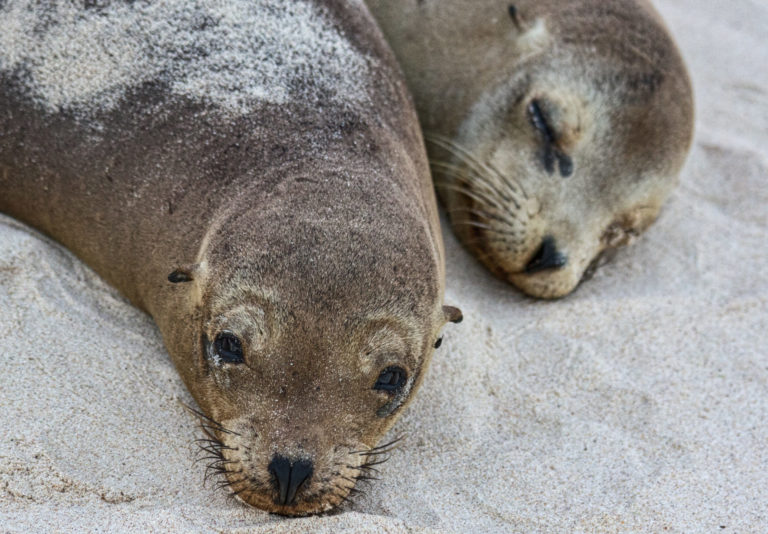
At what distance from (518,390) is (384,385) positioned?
3.27 ft

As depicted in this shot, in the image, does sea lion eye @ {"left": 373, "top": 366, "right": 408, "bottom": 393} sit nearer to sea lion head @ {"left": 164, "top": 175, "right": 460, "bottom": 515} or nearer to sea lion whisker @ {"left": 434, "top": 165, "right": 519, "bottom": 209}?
sea lion head @ {"left": 164, "top": 175, "right": 460, "bottom": 515}

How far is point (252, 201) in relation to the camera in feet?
11.3

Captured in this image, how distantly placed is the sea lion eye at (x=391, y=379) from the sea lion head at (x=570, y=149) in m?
1.50

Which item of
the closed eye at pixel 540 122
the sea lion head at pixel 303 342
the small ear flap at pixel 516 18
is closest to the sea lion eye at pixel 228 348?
the sea lion head at pixel 303 342

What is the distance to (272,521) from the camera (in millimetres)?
3152

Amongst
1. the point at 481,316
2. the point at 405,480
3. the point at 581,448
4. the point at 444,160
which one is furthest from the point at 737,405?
the point at 444,160

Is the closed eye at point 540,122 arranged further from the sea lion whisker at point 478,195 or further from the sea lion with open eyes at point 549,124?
the sea lion whisker at point 478,195

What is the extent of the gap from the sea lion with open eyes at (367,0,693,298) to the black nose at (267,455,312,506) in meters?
1.97

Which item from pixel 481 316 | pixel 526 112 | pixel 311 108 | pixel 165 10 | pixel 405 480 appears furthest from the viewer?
pixel 526 112

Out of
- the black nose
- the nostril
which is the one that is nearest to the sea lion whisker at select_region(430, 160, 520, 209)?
the nostril

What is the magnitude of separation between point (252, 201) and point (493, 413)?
1.36m

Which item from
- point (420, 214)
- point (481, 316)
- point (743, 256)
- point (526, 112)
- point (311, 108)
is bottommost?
point (743, 256)

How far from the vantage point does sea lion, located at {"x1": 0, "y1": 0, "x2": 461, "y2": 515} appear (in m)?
3.11

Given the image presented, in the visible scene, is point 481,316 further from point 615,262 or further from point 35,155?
point 35,155
